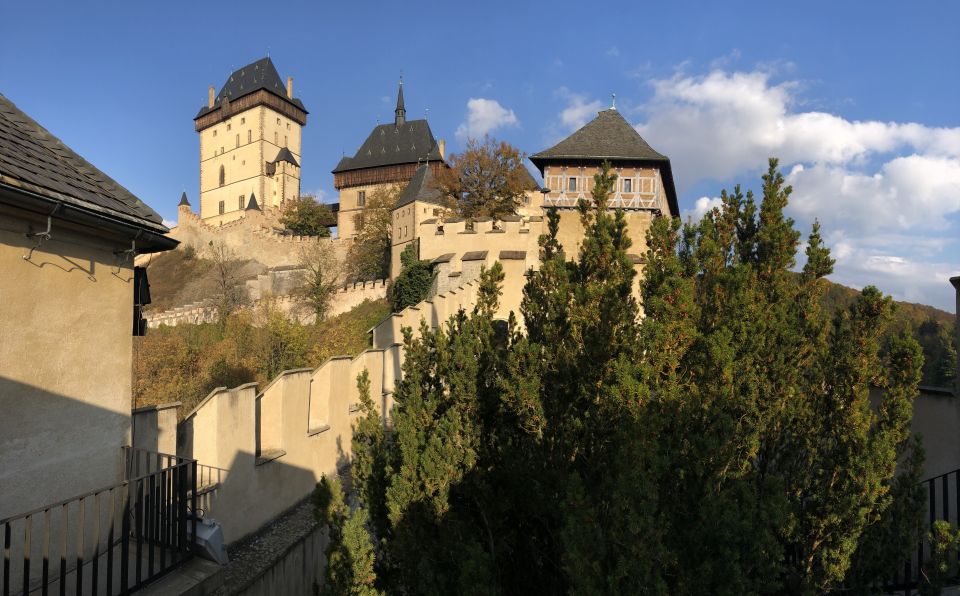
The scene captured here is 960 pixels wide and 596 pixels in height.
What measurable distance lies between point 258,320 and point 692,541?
3970 centimetres

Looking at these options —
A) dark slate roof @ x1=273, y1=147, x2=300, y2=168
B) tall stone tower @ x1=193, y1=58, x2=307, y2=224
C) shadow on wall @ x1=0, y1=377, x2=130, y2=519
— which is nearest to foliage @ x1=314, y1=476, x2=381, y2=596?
shadow on wall @ x1=0, y1=377, x2=130, y2=519

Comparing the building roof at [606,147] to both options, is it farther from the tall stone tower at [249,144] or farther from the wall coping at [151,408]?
the tall stone tower at [249,144]

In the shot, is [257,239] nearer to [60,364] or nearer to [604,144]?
[604,144]

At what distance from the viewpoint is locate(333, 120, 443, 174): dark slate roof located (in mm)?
57688

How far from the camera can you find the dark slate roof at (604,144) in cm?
3659

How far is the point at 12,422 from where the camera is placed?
14.2 feet

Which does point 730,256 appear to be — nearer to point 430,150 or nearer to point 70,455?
point 70,455

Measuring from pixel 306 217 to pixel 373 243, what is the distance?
14564mm

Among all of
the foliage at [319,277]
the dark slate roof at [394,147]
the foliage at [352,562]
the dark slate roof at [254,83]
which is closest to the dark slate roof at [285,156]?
the dark slate roof at [254,83]

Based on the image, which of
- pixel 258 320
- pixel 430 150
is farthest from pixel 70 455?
pixel 430 150

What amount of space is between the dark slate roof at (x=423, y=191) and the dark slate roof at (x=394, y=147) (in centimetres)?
1709

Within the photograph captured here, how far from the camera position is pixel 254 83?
240 feet

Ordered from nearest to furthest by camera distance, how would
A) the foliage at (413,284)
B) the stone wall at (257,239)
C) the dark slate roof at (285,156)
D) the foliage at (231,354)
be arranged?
the foliage at (231,354), the foliage at (413,284), the stone wall at (257,239), the dark slate roof at (285,156)

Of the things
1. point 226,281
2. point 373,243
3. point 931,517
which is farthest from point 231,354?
point 931,517
